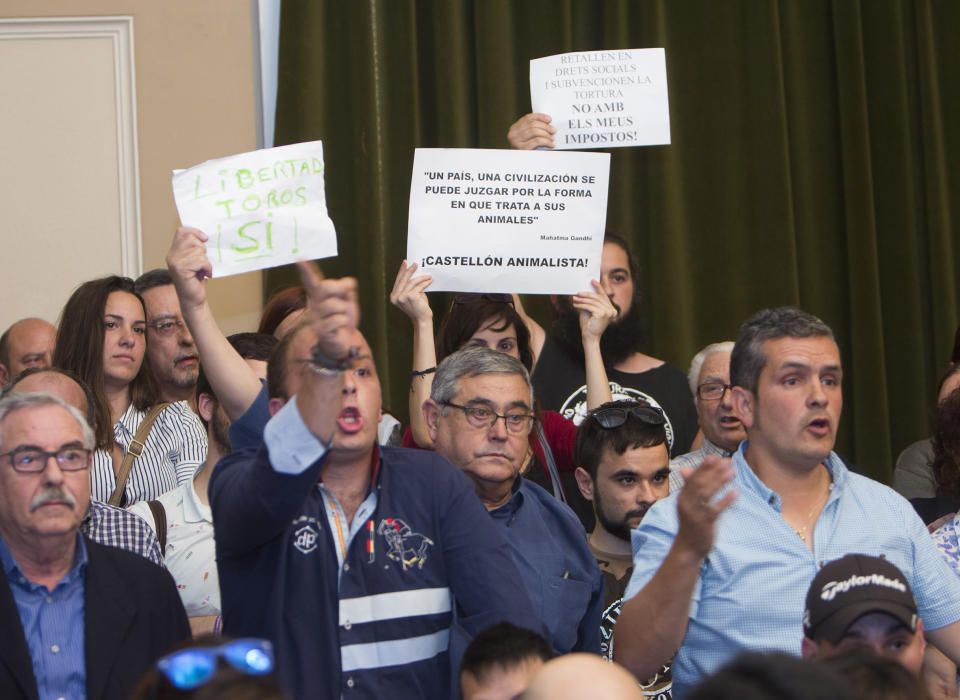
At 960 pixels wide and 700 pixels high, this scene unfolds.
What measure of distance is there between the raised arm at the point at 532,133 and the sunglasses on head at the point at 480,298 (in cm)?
50

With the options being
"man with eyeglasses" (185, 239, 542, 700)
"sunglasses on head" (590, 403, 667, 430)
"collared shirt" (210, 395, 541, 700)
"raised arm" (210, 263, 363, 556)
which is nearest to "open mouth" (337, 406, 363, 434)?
"man with eyeglasses" (185, 239, 542, 700)

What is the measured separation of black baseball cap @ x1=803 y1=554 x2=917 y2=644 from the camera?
2.26 m

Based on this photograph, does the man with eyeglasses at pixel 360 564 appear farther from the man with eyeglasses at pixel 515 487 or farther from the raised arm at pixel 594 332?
the raised arm at pixel 594 332

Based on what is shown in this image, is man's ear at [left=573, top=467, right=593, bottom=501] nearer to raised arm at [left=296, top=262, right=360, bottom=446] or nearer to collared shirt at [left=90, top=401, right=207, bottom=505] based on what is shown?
collared shirt at [left=90, top=401, right=207, bottom=505]

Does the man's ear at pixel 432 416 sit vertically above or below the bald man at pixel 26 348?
below

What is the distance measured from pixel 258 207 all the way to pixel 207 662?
221cm

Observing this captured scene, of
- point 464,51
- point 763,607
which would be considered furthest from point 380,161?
point 763,607

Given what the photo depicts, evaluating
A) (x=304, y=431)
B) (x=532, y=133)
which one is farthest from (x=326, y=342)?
(x=532, y=133)

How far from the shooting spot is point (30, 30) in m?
5.43

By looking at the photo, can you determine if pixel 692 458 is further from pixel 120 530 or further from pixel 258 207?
pixel 120 530

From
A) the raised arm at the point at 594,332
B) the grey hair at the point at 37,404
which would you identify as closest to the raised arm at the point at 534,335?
the raised arm at the point at 594,332

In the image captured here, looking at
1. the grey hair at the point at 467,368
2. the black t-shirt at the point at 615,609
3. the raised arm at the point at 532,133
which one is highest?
the raised arm at the point at 532,133

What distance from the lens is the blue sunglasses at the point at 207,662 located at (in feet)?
5.63

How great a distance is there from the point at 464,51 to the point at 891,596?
369 centimetres
